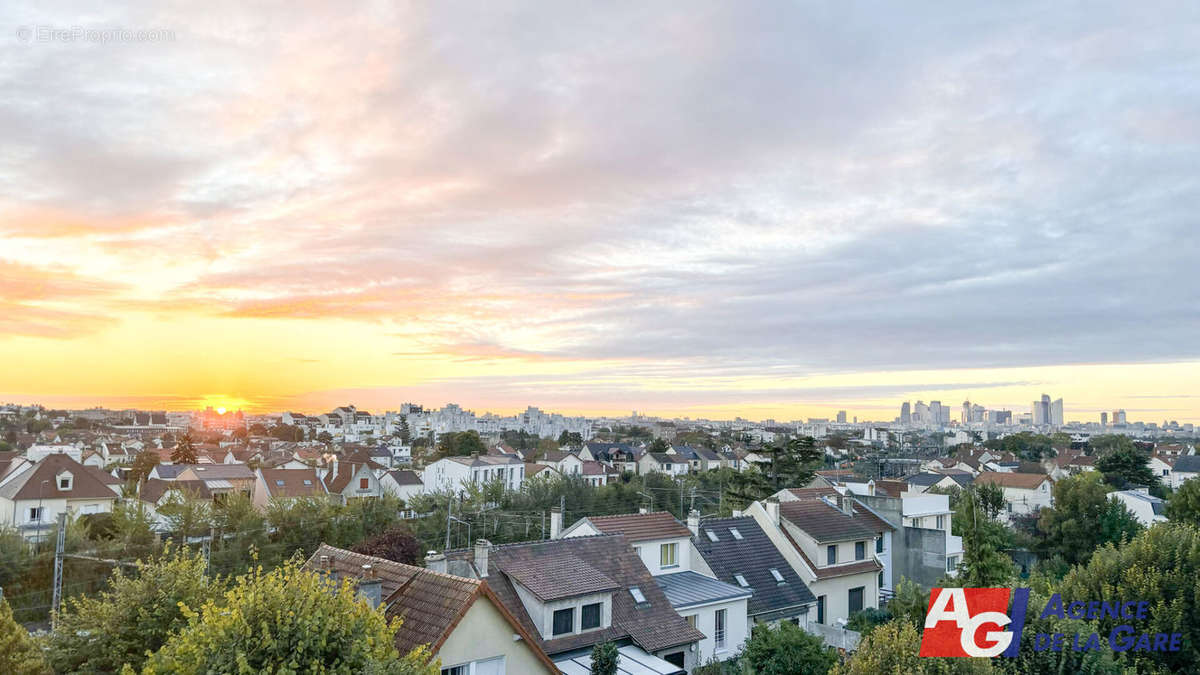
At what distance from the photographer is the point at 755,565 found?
34.7 meters

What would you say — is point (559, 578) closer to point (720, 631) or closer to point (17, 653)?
point (720, 631)

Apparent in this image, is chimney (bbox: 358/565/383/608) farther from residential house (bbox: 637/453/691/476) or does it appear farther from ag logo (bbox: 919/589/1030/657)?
residential house (bbox: 637/453/691/476)

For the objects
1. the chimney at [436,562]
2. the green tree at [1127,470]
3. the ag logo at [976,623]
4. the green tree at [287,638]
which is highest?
the green tree at [287,638]

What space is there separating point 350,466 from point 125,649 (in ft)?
213

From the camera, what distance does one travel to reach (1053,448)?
163625 millimetres

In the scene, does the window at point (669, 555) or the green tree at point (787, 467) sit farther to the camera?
the green tree at point (787, 467)

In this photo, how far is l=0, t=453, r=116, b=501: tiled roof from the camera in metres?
56.0

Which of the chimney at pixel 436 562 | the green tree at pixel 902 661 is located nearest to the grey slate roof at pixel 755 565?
the chimney at pixel 436 562

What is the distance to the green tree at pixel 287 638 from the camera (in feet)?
40.5

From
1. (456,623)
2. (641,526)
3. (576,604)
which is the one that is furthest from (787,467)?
(456,623)

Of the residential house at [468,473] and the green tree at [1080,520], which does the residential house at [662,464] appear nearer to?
the residential house at [468,473]

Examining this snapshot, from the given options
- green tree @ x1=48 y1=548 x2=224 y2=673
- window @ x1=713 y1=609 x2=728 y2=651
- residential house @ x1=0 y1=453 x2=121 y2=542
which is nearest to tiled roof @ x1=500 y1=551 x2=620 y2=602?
window @ x1=713 y1=609 x2=728 y2=651

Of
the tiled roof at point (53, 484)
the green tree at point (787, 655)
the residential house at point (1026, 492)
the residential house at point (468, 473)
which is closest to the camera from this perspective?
the green tree at point (787, 655)

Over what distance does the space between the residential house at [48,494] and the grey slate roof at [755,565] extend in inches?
1842
